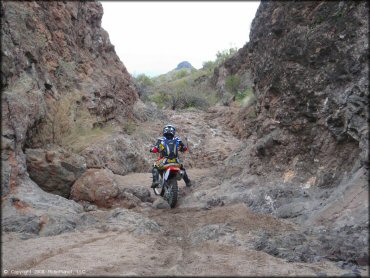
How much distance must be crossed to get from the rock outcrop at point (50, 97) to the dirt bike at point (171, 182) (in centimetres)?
171

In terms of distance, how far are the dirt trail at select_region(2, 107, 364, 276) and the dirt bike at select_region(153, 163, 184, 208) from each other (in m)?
0.79

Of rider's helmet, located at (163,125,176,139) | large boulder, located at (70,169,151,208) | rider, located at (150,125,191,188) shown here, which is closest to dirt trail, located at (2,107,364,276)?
large boulder, located at (70,169,151,208)

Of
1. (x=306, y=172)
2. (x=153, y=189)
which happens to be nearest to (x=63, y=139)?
(x=153, y=189)

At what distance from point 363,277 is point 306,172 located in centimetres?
331

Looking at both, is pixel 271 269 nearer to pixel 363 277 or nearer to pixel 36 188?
pixel 363 277

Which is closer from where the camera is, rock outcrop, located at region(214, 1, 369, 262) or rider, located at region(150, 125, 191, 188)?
rock outcrop, located at region(214, 1, 369, 262)

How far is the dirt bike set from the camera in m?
8.01

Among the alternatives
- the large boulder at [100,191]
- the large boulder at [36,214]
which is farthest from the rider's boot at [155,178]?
the large boulder at [36,214]

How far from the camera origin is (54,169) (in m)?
7.49

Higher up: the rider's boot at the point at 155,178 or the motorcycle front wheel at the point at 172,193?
the rider's boot at the point at 155,178

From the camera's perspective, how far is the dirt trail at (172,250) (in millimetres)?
3887

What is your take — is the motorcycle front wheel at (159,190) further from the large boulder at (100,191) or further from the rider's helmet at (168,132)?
the rider's helmet at (168,132)

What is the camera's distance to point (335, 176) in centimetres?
612

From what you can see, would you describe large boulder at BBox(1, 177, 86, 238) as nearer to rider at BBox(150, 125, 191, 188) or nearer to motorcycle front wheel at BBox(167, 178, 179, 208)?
motorcycle front wheel at BBox(167, 178, 179, 208)
